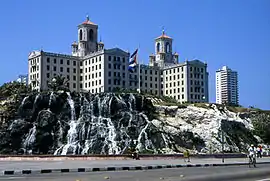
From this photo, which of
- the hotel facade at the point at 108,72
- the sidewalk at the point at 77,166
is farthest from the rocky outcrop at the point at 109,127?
the hotel facade at the point at 108,72

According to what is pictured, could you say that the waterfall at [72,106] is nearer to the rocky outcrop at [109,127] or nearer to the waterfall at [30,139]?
the rocky outcrop at [109,127]

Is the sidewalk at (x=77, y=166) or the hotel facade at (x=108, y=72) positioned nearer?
the sidewalk at (x=77, y=166)

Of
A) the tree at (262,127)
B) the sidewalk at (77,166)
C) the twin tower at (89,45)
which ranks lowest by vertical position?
the sidewalk at (77,166)

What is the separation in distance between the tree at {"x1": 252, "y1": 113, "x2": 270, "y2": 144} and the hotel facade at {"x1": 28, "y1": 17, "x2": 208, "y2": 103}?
52563 millimetres

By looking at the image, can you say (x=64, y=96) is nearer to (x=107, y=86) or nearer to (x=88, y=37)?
(x=107, y=86)

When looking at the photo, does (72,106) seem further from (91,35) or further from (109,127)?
(91,35)

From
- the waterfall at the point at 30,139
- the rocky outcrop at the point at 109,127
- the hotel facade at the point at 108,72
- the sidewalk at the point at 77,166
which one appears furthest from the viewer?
the hotel facade at the point at 108,72

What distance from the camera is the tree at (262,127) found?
84688 mm

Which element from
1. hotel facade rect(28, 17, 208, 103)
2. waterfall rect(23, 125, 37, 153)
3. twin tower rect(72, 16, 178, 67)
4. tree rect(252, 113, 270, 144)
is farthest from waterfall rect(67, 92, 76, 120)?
twin tower rect(72, 16, 178, 67)

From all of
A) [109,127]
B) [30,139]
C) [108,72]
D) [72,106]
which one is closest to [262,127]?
[109,127]

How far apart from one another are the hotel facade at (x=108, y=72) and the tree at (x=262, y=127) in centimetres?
5256

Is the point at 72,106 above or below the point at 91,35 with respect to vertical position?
below

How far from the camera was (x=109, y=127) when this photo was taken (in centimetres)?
6938

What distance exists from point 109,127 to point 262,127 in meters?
31.5
